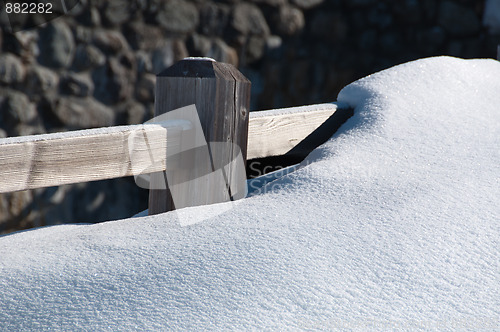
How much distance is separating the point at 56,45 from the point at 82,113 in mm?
420

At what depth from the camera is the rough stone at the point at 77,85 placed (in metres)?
3.14

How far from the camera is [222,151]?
56.3 inches

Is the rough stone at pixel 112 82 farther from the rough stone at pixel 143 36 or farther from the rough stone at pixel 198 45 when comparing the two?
the rough stone at pixel 198 45

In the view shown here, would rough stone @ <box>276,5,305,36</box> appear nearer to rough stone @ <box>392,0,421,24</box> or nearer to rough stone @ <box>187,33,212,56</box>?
rough stone @ <box>187,33,212,56</box>

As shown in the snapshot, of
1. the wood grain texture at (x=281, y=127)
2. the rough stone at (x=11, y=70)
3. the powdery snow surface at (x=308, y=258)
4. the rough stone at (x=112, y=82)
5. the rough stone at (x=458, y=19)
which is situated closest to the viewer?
the powdery snow surface at (x=308, y=258)

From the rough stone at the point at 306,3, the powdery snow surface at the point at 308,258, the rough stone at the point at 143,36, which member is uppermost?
the rough stone at the point at 306,3

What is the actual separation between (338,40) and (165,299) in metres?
3.53

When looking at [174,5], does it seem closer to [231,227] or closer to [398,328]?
[231,227]

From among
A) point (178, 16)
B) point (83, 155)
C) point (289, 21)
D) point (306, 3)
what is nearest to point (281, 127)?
point (83, 155)

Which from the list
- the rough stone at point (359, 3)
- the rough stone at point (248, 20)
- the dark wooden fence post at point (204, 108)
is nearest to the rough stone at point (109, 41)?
the rough stone at point (248, 20)

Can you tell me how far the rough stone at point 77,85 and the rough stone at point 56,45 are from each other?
8 centimetres

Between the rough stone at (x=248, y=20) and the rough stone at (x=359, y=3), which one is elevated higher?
the rough stone at (x=359, y=3)

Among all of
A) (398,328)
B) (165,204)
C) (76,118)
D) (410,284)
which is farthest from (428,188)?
(76,118)

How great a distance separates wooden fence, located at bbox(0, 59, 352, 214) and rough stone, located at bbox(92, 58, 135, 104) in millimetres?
1918
